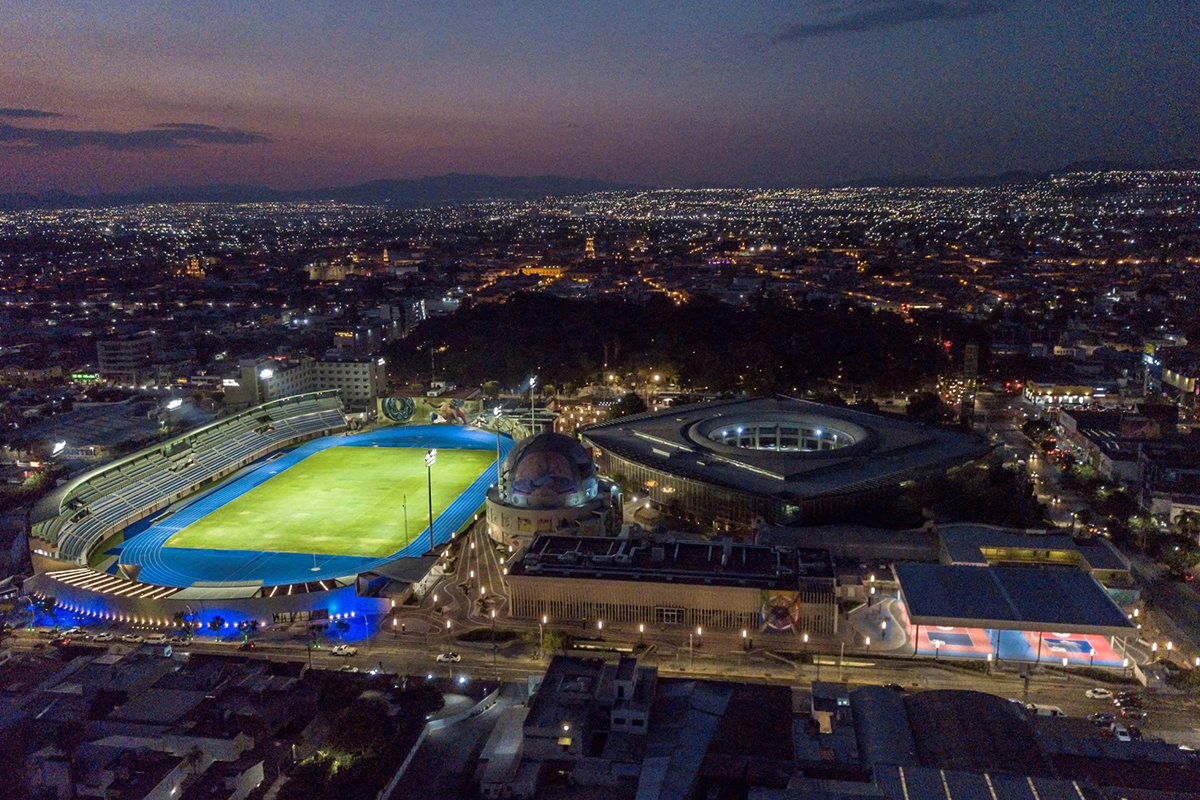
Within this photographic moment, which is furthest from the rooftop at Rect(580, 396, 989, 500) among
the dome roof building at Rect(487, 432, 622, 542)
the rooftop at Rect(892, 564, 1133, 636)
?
the rooftop at Rect(892, 564, 1133, 636)

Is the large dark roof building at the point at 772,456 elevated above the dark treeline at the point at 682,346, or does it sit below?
below

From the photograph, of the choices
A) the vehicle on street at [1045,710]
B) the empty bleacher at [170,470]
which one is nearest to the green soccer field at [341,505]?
the empty bleacher at [170,470]

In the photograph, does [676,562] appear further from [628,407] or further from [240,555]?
[628,407]

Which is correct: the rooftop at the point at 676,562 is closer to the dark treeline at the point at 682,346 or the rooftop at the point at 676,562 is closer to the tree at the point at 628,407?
the tree at the point at 628,407

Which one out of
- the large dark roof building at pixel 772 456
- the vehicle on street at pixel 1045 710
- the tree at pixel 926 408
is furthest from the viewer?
the tree at pixel 926 408

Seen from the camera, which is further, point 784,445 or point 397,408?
point 397,408

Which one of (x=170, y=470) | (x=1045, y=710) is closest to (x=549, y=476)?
(x=1045, y=710)
